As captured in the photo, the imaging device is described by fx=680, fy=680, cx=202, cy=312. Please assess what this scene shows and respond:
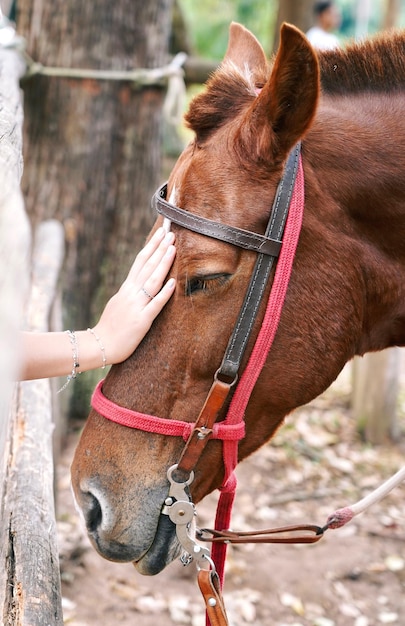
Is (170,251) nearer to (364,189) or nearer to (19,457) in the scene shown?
(364,189)

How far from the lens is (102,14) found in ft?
15.0

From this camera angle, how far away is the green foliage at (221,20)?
11.3 metres

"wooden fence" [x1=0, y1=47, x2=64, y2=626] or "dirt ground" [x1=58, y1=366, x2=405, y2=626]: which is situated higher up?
"wooden fence" [x1=0, y1=47, x2=64, y2=626]

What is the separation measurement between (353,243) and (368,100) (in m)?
0.47

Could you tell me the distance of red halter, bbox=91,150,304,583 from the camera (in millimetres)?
Answer: 1926

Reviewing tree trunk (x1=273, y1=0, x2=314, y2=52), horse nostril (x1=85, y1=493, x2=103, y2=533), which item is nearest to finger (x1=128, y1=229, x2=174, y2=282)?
horse nostril (x1=85, y1=493, x2=103, y2=533)

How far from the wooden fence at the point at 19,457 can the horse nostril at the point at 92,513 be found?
0.10 m

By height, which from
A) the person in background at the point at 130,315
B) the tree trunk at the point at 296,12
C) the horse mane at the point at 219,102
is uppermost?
the tree trunk at the point at 296,12

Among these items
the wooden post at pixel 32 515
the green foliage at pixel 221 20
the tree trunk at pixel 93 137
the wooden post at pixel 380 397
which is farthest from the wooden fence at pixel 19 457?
the green foliage at pixel 221 20

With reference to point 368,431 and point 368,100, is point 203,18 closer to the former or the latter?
point 368,431

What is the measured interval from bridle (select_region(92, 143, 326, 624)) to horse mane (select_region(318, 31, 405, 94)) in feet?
1.17

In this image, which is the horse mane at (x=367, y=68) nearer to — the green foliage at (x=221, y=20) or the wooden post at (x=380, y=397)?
the wooden post at (x=380, y=397)

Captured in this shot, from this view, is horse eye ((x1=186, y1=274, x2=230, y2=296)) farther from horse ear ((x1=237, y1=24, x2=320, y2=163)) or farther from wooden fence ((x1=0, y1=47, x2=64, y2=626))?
wooden fence ((x1=0, y1=47, x2=64, y2=626))

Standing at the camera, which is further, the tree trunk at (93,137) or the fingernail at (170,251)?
the tree trunk at (93,137)
